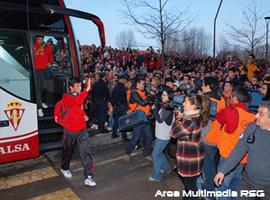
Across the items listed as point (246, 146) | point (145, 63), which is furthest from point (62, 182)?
point (145, 63)

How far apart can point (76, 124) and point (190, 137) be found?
2101mm

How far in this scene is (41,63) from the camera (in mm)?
5918

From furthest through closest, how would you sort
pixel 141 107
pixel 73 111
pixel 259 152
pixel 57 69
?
pixel 57 69
pixel 141 107
pixel 73 111
pixel 259 152

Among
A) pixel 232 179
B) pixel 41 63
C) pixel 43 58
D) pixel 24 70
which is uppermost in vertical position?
pixel 43 58

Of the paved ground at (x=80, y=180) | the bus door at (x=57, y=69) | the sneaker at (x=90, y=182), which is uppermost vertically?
the bus door at (x=57, y=69)

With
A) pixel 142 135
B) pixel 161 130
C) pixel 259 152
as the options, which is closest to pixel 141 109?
pixel 142 135

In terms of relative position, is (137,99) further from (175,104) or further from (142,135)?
(175,104)

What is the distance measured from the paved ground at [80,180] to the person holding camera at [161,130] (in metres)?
0.26

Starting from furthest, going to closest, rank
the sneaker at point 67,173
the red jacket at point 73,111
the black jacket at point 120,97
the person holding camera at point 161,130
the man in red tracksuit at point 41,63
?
the black jacket at point 120,97
the man in red tracksuit at point 41,63
the sneaker at point 67,173
the red jacket at point 73,111
the person holding camera at point 161,130

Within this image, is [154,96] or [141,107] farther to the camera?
[141,107]

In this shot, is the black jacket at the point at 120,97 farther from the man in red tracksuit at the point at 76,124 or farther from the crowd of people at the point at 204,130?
the man in red tracksuit at the point at 76,124

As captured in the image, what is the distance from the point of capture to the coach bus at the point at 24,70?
4.83 metres

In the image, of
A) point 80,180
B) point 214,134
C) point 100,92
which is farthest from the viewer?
point 100,92

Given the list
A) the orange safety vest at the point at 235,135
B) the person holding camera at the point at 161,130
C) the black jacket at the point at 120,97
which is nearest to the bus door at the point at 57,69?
the black jacket at the point at 120,97
